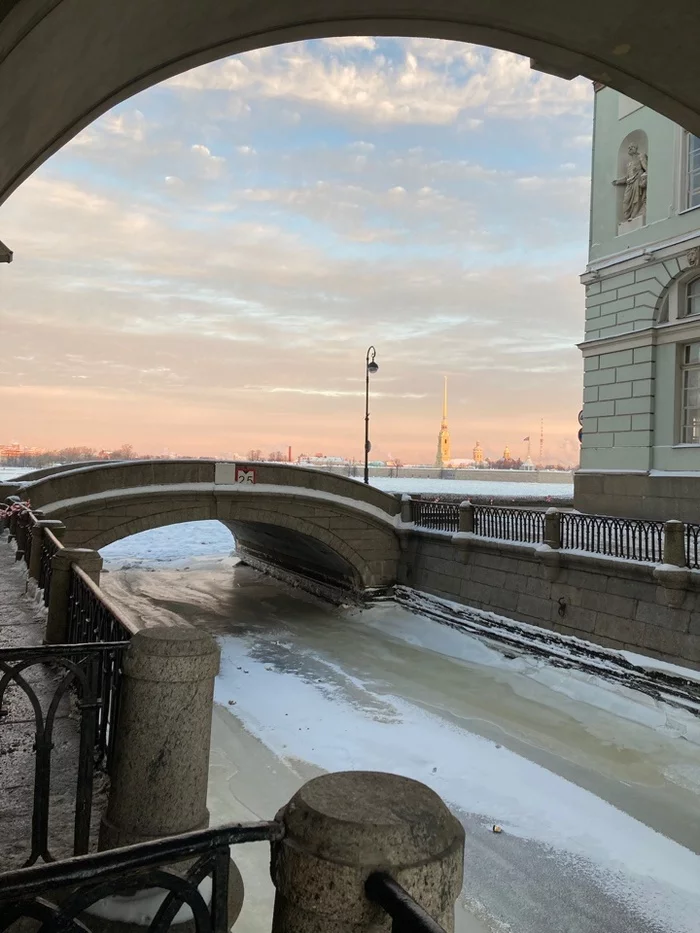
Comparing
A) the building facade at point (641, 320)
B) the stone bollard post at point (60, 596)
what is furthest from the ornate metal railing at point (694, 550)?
the stone bollard post at point (60, 596)

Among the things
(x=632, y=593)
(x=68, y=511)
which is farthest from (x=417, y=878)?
(x=68, y=511)

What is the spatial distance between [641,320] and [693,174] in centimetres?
350

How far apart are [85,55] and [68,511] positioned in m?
16.5

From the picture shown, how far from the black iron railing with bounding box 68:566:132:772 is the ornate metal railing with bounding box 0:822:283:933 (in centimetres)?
170

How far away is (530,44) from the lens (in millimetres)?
4289

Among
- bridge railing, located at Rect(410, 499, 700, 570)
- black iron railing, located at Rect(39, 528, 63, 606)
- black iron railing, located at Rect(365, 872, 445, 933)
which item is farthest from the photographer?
bridge railing, located at Rect(410, 499, 700, 570)

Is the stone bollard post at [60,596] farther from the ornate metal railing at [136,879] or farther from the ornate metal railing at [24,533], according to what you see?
the ornate metal railing at [136,879]

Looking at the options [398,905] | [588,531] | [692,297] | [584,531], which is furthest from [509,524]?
[398,905]

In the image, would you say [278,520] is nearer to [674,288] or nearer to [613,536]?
[613,536]

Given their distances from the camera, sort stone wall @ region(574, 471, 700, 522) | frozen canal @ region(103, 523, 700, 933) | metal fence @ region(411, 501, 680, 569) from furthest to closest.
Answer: stone wall @ region(574, 471, 700, 522) → metal fence @ region(411, 501, 680, 569) → frozen canal @ region(103, 523, 700, 933)

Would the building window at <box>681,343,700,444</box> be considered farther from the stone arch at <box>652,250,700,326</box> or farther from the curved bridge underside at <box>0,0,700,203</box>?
the curved bridge underside at <box>0,0,700,203</box>

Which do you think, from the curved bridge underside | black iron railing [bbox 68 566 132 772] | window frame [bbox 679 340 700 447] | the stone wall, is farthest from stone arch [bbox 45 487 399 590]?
the curved bridge underside

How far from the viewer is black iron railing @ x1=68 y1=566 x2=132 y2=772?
12.0 feet

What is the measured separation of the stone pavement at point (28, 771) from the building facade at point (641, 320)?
14127 millimetres
